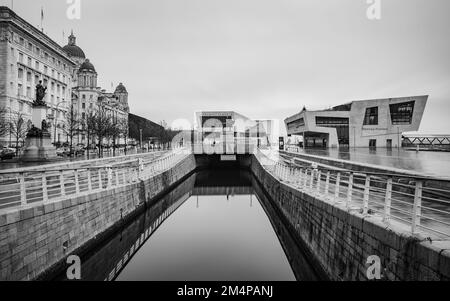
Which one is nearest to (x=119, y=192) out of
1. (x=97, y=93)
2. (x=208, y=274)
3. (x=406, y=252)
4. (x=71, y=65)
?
(x=208, y=274)

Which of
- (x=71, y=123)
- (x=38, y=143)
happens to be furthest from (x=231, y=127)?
(x=38, y=143)

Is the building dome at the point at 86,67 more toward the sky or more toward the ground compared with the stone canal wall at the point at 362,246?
more toward the sky

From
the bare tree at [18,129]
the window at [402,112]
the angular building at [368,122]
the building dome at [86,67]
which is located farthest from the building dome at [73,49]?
the window at [402,112]

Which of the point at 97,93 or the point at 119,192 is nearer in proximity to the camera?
the point at 119,192

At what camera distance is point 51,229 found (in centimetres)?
877

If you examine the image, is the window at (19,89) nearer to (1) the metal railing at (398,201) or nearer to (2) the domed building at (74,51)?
(2) the domed building at (74,51)

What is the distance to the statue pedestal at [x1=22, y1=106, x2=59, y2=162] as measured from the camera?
24658 millimetres

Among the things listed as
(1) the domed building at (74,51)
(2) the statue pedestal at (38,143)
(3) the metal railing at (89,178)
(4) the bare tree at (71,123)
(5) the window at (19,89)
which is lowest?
(3) the metal railing at (89,178)

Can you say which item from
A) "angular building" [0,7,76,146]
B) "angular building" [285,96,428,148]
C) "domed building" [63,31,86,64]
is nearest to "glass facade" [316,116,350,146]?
"angular building" [285,96,428,148]

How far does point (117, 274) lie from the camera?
1043 cm

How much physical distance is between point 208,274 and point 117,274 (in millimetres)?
2917

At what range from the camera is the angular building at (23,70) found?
52.0 metres

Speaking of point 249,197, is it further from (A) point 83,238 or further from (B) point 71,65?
(B) point 71,65

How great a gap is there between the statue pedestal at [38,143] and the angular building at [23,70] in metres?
19.3
